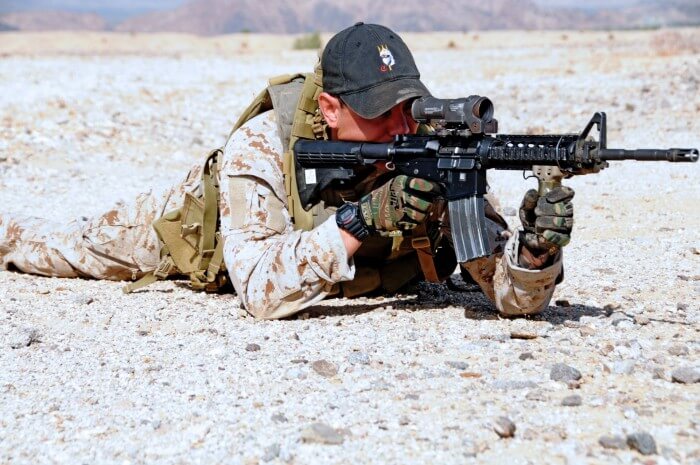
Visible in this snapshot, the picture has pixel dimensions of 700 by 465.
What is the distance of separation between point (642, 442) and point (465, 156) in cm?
136

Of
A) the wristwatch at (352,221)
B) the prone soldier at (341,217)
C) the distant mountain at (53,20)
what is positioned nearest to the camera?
the prone soldier at (341,217)

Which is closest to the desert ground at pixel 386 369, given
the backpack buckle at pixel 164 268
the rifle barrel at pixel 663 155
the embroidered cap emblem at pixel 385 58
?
the backpack buckle at pixel 164 268

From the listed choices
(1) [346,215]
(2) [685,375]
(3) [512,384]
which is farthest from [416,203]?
(2) [685,375]

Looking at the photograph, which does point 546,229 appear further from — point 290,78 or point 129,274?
point 129,274

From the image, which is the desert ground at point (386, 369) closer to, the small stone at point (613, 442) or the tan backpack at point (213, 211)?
the small stone at point (613, 442)

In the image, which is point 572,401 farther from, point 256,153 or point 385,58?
point 256,153

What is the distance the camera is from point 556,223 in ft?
10.8

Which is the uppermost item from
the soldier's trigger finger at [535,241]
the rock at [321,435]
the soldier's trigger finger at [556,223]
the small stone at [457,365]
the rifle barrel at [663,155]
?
the rifle barrel at [663,155]

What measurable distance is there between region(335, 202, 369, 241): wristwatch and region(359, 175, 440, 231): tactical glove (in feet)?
0.18

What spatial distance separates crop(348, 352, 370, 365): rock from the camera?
3555mm

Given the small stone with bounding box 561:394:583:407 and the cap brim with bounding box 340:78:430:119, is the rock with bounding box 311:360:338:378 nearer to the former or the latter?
the small stone with bounding box 561:394:583:407

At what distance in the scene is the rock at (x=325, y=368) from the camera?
11.3 feet

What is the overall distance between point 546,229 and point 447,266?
1091 millimetres

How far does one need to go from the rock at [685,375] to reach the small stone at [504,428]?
27.6 inches
